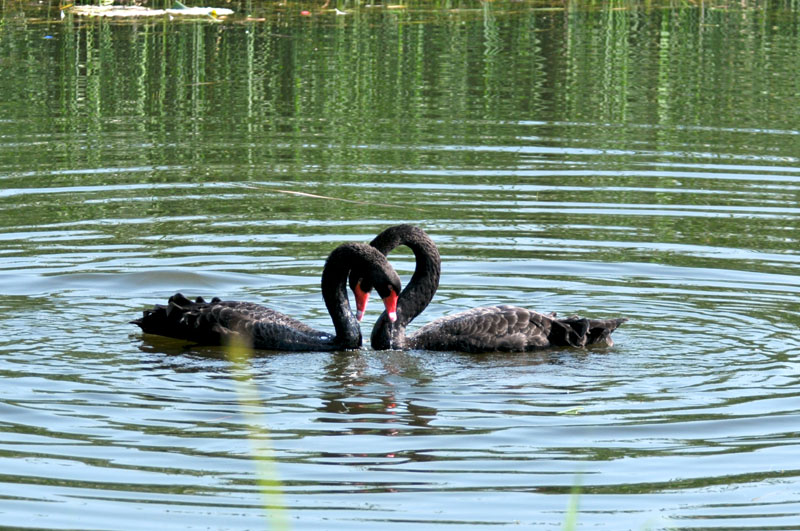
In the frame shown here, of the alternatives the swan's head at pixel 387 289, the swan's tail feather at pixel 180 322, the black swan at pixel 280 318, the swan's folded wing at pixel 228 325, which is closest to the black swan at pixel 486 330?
the swan's head at pixel 387 289

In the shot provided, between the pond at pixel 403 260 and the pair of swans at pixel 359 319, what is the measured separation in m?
0.15

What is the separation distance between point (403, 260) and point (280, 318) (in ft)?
8.56

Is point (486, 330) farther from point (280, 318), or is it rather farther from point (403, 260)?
point (403, 260)

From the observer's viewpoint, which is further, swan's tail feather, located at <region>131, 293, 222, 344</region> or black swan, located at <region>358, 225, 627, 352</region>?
swan's tail feather, located at <region>131, 293, 222, 344</region>

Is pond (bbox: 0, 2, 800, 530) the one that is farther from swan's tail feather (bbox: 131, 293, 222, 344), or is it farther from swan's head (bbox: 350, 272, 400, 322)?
swan's head (bbox: 350, 272, 400, 322)

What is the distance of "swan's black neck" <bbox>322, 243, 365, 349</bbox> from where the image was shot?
858cm

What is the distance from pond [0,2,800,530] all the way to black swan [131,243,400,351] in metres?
0.18

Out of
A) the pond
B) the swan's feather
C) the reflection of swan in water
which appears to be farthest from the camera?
the swan's feather

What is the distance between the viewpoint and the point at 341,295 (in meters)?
8.67

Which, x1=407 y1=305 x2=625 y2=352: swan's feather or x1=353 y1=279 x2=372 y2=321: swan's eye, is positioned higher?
x1=353 y1=279 x2=372 y2=321: swan's eye

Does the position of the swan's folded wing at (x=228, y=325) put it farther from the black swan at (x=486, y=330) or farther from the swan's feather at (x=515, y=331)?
the swan's feather at (x=515, y=331)

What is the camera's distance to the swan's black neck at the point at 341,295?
8.58 meters

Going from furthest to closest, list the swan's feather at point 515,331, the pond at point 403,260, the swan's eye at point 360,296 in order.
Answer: the swan's eye at point 360,296, the swan's feather at point 515,331, the pond at point 403,260

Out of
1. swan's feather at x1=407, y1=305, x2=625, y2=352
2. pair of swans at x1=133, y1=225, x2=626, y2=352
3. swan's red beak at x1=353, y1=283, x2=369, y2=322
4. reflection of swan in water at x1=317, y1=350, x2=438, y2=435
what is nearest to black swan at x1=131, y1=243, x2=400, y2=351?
pair of swans at x1=133, y1=225, x2=626, y2=352
